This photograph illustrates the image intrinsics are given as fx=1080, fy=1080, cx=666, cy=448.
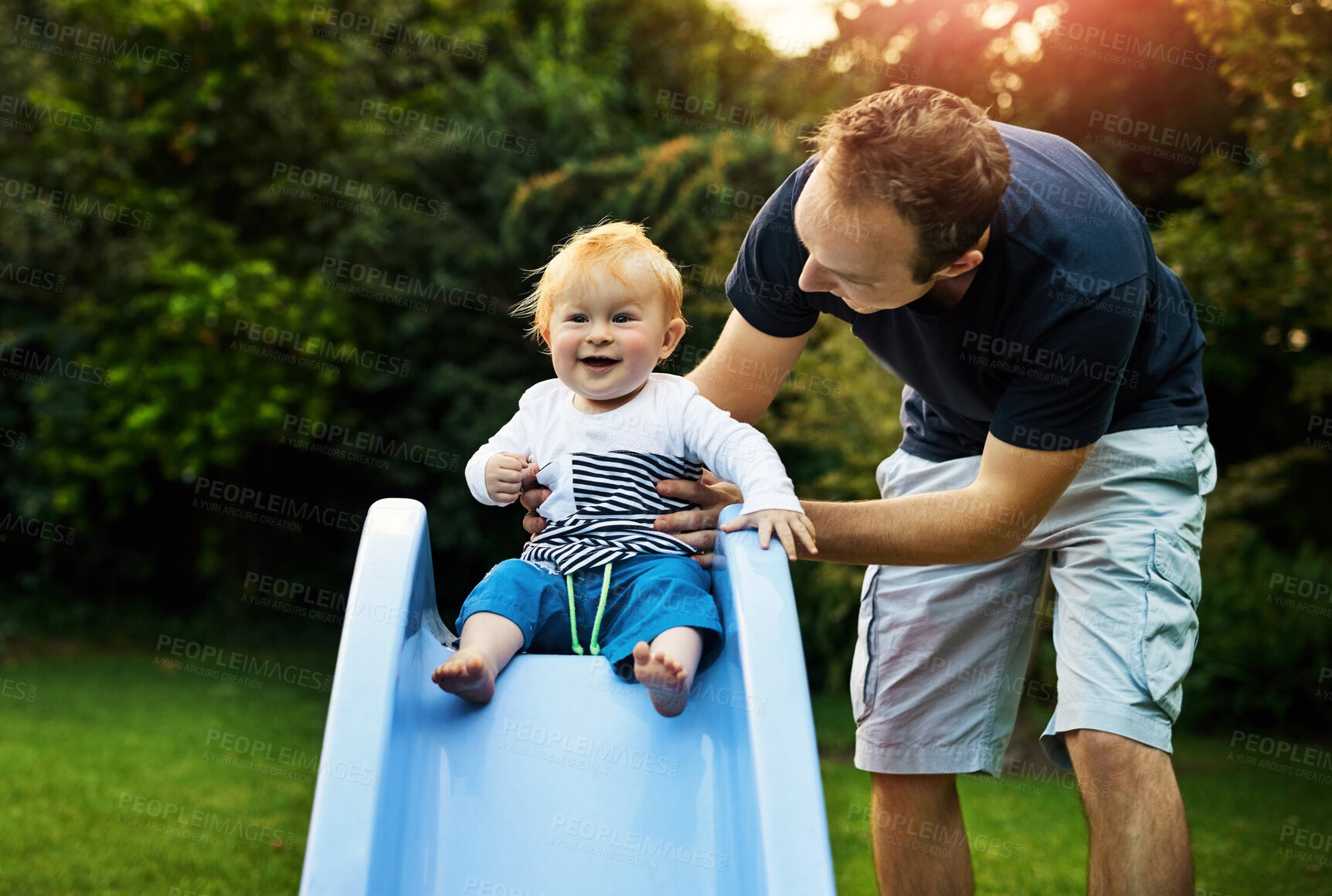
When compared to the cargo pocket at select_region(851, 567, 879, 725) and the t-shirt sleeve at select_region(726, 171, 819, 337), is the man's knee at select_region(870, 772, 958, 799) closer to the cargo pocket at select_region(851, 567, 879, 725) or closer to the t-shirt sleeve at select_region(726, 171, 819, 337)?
the cargo pocket at select_region(851, 567, 879, 725)

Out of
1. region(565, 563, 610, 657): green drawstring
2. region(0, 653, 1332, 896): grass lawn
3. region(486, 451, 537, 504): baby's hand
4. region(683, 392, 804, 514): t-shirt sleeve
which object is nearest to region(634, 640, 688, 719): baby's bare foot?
region(565, 563, 610, 657): green drawstring

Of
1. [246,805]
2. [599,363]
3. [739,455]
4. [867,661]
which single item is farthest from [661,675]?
[246,805]

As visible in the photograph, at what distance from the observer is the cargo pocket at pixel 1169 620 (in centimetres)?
199

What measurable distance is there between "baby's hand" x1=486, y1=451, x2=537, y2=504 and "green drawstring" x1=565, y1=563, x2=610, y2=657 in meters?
0.19

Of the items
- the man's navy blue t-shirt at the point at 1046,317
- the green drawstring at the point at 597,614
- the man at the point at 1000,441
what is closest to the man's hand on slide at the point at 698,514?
the man at the point at 1000,441

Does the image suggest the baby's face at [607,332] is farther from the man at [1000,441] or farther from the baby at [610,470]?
the man at [1000,441]

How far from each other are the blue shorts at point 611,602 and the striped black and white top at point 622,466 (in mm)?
42

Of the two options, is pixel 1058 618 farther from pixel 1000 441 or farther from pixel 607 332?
pixel 607 332

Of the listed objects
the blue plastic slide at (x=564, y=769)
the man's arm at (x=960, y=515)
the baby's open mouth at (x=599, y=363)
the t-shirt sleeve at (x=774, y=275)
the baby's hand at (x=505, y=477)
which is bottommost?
the blue plastic slide at (x=564, y=769)

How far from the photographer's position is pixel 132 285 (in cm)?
824

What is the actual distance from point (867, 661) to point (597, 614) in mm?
900

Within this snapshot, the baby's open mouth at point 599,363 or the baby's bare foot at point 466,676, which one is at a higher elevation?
the baby's open mouth at point 599,363

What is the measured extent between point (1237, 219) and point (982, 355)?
14.3 ft

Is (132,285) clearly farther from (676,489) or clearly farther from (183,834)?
(676,489)
